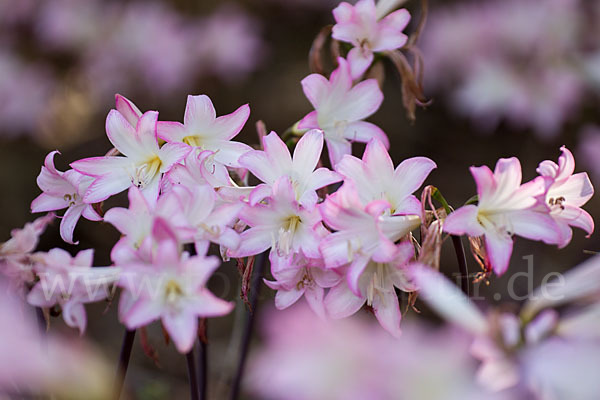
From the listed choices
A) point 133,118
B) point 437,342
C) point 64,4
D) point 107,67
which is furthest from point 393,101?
point 437,342

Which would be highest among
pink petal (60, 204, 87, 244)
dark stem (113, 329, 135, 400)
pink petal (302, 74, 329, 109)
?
pink petal (302, 74, 329, 109)

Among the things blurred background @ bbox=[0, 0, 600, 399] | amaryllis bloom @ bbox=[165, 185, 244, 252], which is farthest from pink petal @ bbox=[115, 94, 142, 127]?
blurred background @ bbox=[0, 0, 600, 399]

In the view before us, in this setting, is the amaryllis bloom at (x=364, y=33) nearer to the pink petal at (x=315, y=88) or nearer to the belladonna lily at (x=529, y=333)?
the pink petal at (x=315, y=88)

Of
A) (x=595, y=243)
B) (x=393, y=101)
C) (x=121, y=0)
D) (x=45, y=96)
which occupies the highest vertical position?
(x=121, y=0)

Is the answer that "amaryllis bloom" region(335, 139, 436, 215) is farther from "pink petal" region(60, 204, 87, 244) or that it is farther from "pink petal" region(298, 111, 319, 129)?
"pink petal" region(60, 204, 87, 244)

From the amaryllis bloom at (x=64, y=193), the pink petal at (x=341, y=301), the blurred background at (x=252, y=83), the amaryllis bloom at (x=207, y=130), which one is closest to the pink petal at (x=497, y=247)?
the pink petal at (x=341, y=301)

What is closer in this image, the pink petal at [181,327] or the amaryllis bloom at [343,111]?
the pink petal at [181,327]

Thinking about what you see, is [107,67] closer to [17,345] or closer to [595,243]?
[595,243]
